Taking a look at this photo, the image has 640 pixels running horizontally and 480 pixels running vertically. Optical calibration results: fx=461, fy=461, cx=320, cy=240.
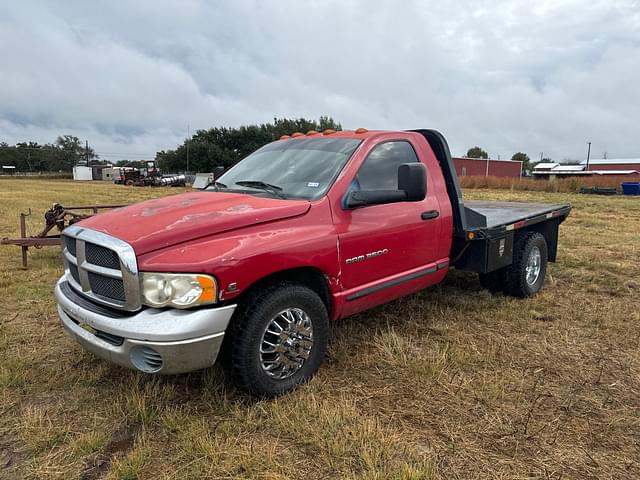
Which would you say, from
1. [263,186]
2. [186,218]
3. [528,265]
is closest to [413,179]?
[263,186]

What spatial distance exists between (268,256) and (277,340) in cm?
56

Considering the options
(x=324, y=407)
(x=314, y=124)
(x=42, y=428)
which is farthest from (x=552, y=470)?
(x=314, y=124)

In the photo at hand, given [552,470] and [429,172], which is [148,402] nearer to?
[552,470]

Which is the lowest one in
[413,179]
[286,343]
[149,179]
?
[286,343]

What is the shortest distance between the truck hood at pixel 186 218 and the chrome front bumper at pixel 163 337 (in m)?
0.40

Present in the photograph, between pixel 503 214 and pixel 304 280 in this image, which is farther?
pixel 503 214

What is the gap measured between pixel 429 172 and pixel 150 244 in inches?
100

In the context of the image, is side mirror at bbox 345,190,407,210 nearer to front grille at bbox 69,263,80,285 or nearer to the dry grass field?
the dry grass field

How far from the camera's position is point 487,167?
2381 inches

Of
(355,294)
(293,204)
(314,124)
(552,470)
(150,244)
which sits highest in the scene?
(314,124)

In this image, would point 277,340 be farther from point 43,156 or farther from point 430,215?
point 43,156

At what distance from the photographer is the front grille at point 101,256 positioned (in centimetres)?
263

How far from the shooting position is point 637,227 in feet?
40.0

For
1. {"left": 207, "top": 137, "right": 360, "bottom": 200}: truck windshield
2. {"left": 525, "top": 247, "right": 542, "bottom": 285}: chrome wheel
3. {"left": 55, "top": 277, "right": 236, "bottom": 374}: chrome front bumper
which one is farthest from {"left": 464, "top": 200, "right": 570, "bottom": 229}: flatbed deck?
{"left": 55, "top": 277, "right": 236, "bottom": 374}: chrome front bumper
